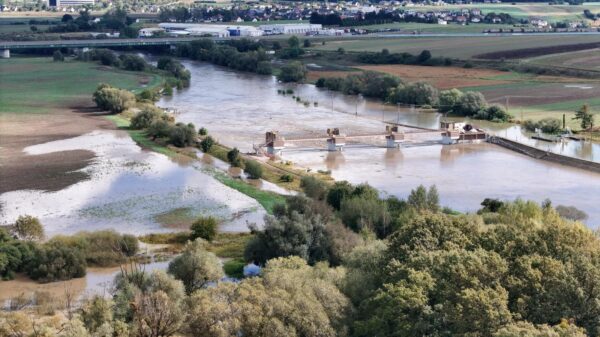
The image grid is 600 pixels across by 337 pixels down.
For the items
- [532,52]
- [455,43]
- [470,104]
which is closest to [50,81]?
[470,104]

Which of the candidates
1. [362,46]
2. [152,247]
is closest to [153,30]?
[362,46]

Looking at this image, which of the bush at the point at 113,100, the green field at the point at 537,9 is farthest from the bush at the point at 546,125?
the green field at the point at 537,9

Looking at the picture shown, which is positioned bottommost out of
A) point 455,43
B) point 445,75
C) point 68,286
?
point 68,286

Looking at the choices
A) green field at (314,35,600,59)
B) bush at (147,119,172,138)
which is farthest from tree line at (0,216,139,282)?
green field at (314,35,600,59)

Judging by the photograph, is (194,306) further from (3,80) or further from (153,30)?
(153,30)

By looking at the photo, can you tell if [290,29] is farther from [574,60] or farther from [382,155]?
[382,155]

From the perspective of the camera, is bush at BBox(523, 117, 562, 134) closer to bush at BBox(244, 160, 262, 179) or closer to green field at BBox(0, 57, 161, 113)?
bush at BBox(244, 160, 262, 179)
